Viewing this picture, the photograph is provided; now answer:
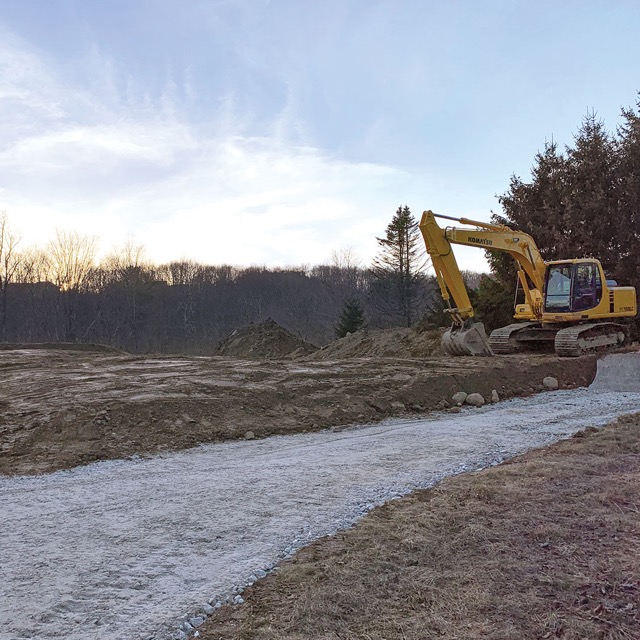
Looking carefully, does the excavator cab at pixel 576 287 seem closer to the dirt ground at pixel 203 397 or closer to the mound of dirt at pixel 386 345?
the dirt ground at pixel 203 397

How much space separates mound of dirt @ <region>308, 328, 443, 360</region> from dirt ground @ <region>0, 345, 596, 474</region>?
620 centimetres

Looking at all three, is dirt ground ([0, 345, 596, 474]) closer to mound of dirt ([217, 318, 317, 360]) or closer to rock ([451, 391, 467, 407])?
rock ([451, 391, 467, 407])

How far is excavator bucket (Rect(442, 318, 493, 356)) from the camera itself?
15430 mm

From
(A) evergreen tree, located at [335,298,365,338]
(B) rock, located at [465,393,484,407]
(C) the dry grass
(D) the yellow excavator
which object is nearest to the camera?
(C) the dry grass

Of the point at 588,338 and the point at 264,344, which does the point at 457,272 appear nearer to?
the point at 588,338

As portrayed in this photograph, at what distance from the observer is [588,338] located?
16844mm

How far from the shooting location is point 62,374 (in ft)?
40.4

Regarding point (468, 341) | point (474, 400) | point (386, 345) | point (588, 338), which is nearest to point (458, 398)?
point (474, 400)

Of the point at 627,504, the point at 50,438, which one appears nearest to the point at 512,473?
the point at 627,504

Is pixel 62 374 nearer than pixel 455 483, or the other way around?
pixel 455 483

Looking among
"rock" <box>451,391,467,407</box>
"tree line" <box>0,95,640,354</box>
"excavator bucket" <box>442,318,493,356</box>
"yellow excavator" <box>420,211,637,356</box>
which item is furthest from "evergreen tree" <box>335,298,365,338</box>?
"rock" <box>451,391,467,407</box>

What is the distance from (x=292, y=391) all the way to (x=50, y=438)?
4.20 meters

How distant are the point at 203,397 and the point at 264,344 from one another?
19.0m

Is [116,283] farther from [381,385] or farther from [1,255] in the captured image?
[381,385]
